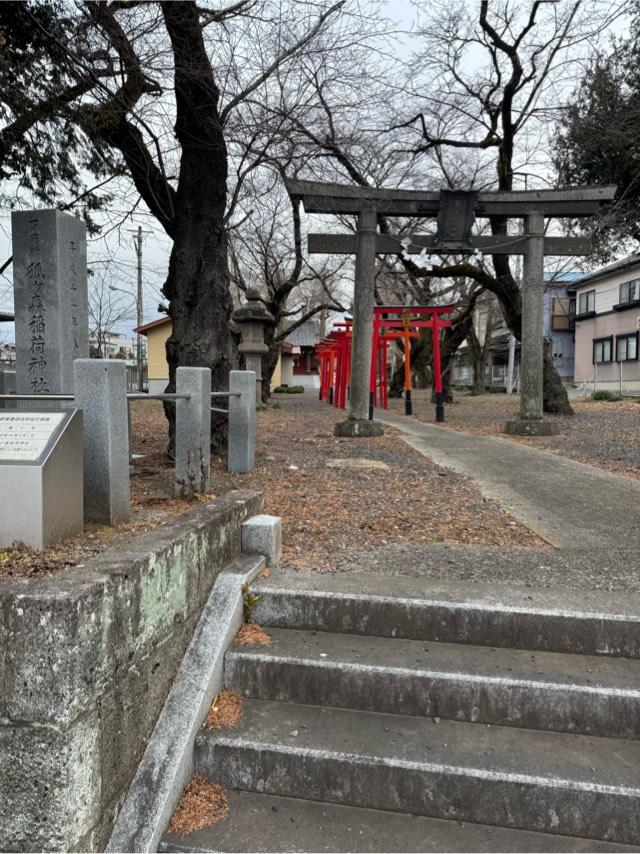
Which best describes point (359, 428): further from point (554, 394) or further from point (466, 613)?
point (466, 613)

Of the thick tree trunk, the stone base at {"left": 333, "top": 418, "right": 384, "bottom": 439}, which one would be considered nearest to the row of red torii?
the stone base at {"left": 333, "top": 418, "right": 384, "bottom": 439}

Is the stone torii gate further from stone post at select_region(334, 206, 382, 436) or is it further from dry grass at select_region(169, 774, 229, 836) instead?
dry grass at select_region(169, 774, 229, 836)

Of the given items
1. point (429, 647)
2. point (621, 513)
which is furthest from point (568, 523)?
point (429, 647)

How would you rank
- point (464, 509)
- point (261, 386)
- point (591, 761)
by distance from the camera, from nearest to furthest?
→ point (591, 761) → point (464, 509) → point (261, 386)

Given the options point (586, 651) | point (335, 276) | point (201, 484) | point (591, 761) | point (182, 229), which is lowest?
point (591, 761)

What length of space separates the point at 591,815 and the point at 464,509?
3218mm

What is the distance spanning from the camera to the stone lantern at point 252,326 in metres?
16.2

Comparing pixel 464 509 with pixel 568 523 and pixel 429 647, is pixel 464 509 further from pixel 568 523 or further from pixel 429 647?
pixel 429 647

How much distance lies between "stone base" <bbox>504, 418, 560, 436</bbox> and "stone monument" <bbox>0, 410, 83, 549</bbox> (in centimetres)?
922

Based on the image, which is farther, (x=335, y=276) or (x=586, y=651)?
(x=335, y=276)

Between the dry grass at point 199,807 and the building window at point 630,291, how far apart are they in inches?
1121

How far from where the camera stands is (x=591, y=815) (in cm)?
220

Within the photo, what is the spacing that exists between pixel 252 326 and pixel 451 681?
14704mm

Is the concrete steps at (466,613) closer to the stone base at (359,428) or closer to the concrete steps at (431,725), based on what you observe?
the concrete steps at (431,725)
